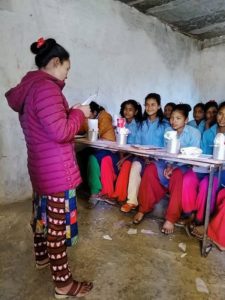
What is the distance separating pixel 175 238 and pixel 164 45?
3.69 meters

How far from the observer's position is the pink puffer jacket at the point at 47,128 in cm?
143

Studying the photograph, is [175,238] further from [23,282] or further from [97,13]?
[97,13]

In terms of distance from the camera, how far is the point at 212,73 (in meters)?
6.01

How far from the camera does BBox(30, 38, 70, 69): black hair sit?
150 cm

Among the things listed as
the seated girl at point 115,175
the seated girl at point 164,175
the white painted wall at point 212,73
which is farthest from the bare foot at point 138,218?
the white painted wall at point 212,73

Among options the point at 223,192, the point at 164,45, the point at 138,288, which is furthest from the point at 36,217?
the point at 164,45

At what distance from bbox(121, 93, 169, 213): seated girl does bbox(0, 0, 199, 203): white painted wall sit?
1049mm

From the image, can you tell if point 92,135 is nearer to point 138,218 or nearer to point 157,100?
point 157,100

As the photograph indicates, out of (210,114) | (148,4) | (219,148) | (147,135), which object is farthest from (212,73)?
(219,148)

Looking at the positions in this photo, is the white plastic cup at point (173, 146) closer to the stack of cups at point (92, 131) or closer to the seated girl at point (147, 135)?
the seated girl at point (147, 135)

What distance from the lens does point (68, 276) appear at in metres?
1.71

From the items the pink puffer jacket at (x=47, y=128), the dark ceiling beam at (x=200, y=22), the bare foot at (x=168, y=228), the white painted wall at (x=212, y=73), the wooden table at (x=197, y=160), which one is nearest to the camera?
the pink puffer jacket at (x=47, y=128)

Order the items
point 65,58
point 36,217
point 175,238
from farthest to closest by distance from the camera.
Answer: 1. point 175,238
2. point 36,217
3. point 65,58

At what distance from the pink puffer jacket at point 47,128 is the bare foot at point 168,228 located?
1276 millimetres
